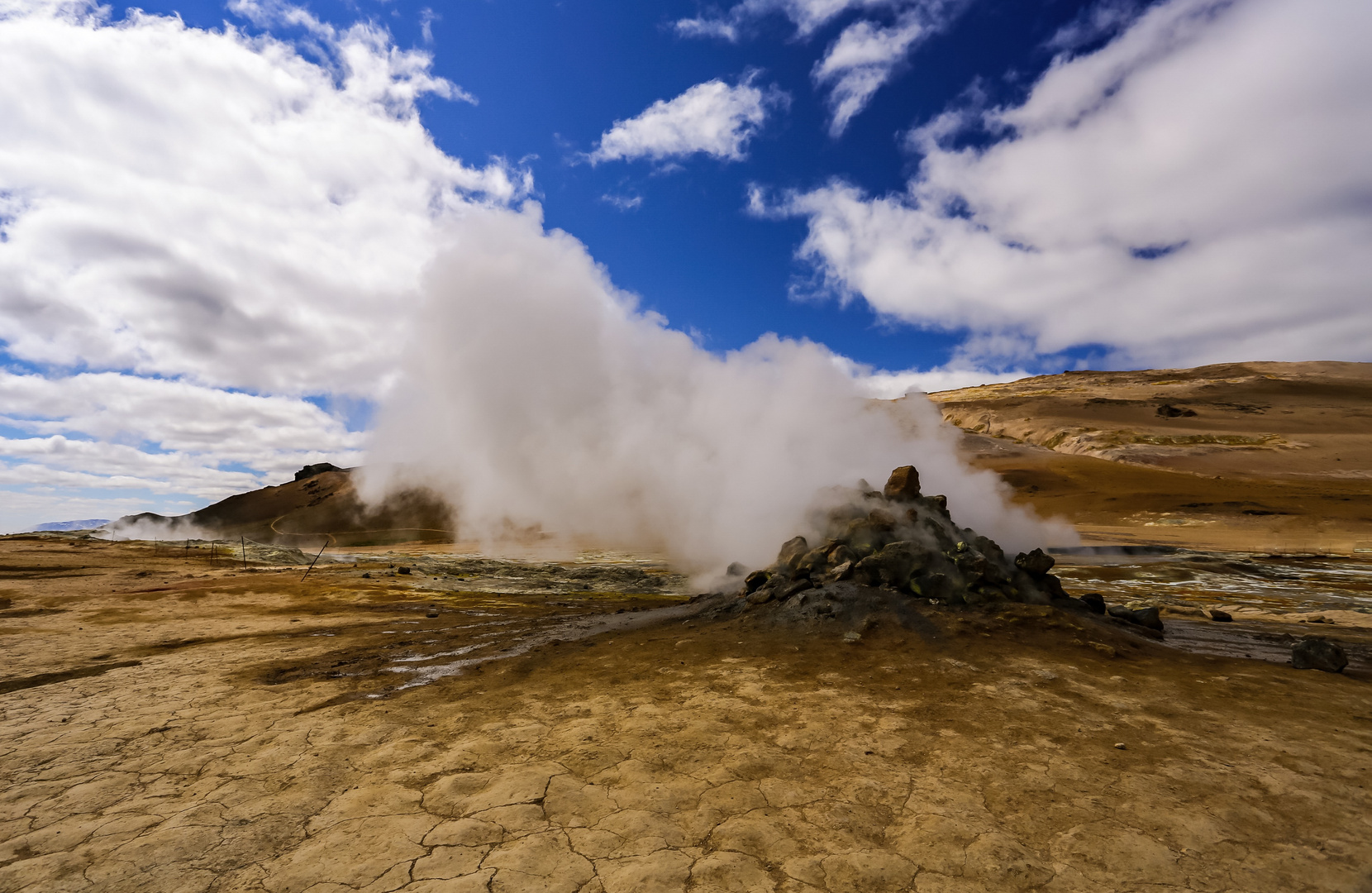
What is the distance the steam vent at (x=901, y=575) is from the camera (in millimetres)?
10539

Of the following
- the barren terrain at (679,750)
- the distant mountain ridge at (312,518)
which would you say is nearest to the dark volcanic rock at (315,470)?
the distant mountain ridge at (312,518)

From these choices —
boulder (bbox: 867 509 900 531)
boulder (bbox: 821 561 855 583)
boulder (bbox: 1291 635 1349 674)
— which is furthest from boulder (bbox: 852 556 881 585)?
boulder (bbox: 1291 635 1349 674)

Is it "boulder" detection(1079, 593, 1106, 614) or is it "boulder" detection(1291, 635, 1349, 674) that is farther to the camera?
"boulder" detection(1079, 593, 1106, 614)

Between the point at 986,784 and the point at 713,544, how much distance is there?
18.1 meters

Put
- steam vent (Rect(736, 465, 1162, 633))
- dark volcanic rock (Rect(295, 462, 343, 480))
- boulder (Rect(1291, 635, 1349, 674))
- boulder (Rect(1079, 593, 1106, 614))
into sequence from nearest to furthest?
boulder (Rect(1291, 635, 1349, 674)) < steam vent (Rect(736, 465, 1162, 633)) < boulder (Rect(1079, 593, 1106, 614)) < dark volcanic rock (Rect(295, 462, 343, 480))

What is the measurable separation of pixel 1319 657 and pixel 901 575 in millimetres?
5877

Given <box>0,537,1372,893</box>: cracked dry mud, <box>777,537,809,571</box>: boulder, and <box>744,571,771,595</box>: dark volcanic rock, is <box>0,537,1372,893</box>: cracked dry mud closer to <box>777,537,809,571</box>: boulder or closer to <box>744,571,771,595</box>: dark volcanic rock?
<box>744,571,771,595</box>: dark volcanic rock

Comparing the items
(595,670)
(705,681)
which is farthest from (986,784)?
(595,670)

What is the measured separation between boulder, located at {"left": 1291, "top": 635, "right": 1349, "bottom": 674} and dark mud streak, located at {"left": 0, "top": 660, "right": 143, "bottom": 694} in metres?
18.0

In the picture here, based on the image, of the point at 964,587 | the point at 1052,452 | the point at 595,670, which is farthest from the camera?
the point at 1052,452

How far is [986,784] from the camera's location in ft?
15.2

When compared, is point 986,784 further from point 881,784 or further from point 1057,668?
point 1057,668

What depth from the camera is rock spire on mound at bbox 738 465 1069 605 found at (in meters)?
10.7

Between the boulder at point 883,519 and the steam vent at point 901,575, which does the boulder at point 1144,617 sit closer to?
the steam vent at point 901,575
